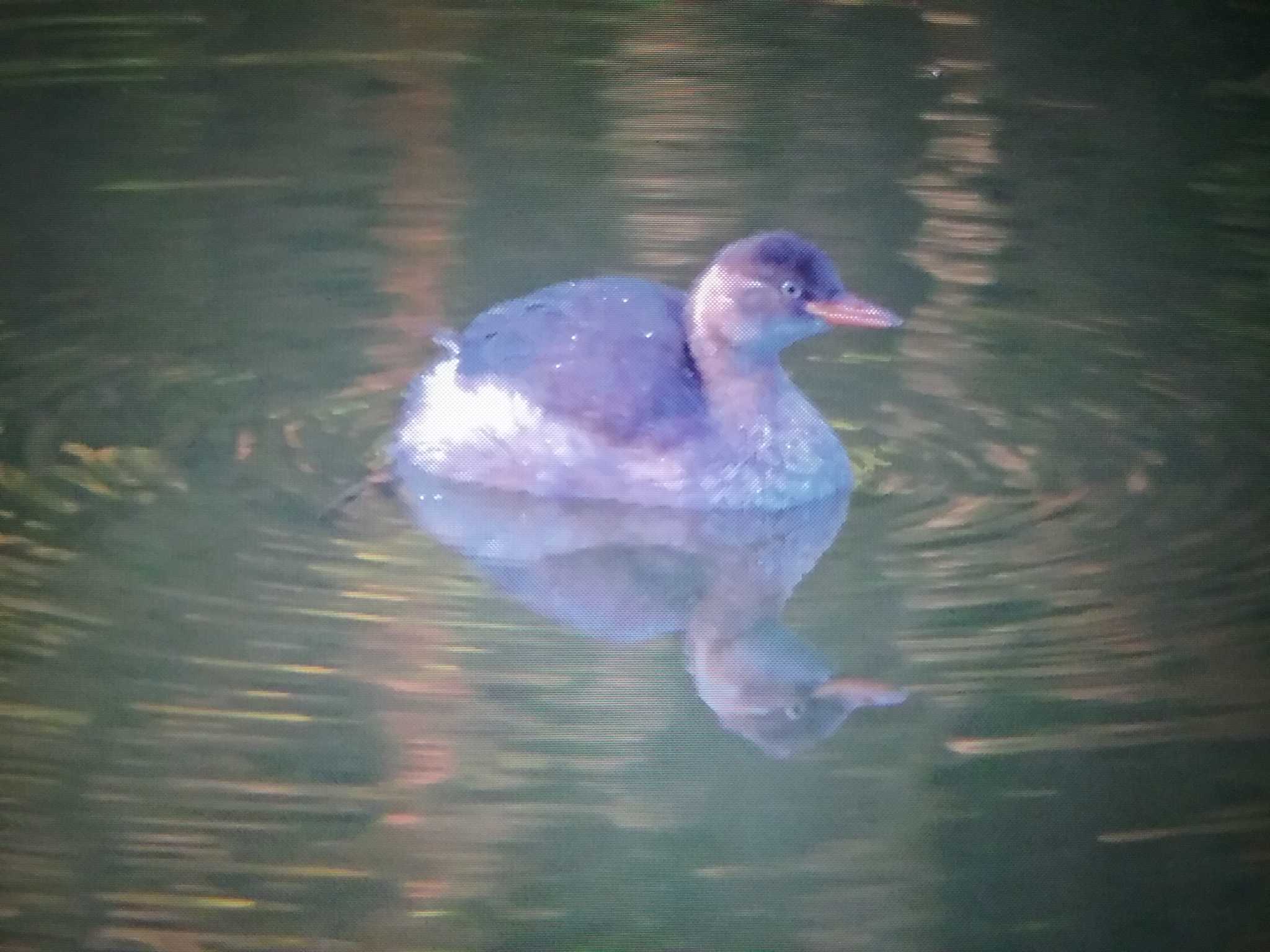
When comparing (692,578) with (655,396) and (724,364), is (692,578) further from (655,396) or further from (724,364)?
(724,364)

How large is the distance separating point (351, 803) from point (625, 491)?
873 millimetres

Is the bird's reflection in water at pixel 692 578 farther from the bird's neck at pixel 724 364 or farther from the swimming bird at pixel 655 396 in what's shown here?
the bird's neck at pixel 724 364

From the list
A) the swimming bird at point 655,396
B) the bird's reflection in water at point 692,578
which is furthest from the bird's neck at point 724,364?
the bird's reflection in water at point 692,578

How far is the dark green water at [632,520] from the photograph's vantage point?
190 centimetres

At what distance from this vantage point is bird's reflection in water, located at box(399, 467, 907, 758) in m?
2.20

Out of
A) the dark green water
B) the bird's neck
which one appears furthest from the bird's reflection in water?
the bird's neck

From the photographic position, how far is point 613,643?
232 cm

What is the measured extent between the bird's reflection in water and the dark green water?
0.02 metres

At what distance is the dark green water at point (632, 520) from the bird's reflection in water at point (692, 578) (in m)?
0.02

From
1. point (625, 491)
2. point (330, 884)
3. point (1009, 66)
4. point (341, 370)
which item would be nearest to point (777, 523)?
point (625, 491)

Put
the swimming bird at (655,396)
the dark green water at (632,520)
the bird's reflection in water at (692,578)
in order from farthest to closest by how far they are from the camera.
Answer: the swimming bird at (655,396)
the bird's reflection in water at (692,578)
the dark green water at (632,520)

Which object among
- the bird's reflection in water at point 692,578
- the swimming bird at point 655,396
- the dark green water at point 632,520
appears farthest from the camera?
the swimming bird at point 655,396

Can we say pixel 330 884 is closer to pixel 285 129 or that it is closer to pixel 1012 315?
pixel 1012 315

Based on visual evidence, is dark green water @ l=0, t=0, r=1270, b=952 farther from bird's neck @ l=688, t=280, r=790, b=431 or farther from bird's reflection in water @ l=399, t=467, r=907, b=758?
bird's neck @ l=688, t=280, r=790, b=431
